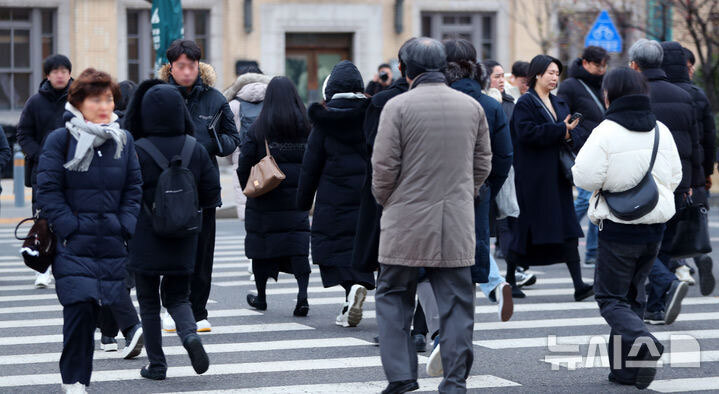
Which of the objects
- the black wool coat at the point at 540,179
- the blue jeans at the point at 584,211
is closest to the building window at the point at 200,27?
the blue jeans at the point at 584,211

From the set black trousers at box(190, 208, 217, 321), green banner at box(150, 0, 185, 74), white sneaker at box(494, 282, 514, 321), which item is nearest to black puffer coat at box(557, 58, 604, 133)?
white sneaker at box(494, 282, 514, 321)

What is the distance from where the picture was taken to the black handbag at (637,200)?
719 cm

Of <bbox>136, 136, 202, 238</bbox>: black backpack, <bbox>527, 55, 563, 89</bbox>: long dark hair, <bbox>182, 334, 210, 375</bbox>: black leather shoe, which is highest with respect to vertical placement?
<bbox>527, 55, 563, 89</bbox>: long dark hair

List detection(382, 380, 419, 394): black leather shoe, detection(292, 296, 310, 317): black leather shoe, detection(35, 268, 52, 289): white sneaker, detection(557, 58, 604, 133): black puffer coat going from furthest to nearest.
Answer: detection(35, 268, 52, 289): white sneaker → detection(557, 58, 604, 133): black puffer coat → detection(292, 296, 310, 317): black leather shoe → detection(382, 380, 419, 394): black leather shoe

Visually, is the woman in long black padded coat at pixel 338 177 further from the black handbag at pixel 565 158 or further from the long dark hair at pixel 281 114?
the black handbag at pixel 565 158

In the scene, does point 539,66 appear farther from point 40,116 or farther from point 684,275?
point 40,116

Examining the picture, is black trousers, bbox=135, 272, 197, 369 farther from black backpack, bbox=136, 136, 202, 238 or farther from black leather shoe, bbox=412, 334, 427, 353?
black leather shoe, bbox=412, 334, 427, 353

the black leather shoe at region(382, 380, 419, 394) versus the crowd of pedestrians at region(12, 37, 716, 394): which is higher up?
the crowd of pedestrians at region(12, 37, 716, 394)

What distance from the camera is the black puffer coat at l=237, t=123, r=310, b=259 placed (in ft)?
32.5

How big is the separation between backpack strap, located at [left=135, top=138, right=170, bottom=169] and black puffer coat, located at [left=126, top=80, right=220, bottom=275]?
0.08 ft

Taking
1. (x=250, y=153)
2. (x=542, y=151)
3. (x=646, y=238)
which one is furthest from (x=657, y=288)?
(x=250, y=153)

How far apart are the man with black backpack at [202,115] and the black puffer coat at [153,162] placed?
1364mm

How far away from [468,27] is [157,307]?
22.8 m

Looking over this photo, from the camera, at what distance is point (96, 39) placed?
87.4 feet
